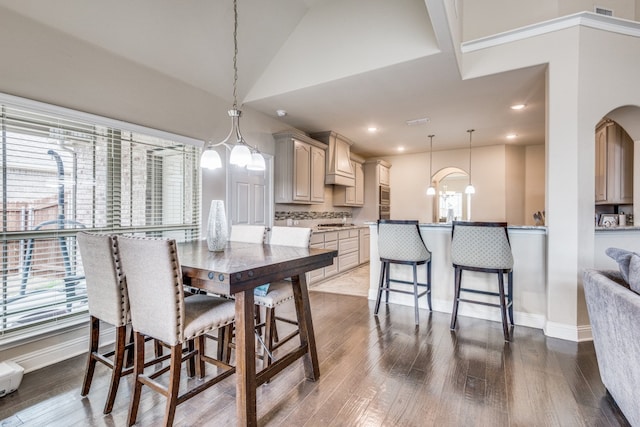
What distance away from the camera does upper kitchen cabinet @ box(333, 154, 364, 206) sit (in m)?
6.23

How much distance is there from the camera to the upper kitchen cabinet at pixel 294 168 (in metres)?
4.51

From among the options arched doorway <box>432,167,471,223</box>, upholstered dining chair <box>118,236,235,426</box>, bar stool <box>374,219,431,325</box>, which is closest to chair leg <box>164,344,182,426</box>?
upholstered dining chair <box>118,236,235,426</box>

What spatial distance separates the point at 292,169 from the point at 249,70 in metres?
1.49

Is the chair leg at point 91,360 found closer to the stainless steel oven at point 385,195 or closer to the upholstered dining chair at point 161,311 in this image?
the upholstered dining chair at point 161,311

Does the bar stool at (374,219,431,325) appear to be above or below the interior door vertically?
below

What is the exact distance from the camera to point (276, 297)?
6.75ft

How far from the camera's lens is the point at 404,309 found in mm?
3504

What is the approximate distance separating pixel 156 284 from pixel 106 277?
464mm

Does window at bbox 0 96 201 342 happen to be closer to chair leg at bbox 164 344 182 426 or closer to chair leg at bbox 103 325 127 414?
chair leg at bbox 103 325 127 414

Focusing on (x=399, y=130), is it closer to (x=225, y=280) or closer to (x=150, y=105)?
(x=150, y=105)

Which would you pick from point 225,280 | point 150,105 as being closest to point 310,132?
point 150,105

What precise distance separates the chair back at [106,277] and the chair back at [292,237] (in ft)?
3.77

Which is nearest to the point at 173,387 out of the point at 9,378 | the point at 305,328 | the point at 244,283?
the point at 244,283

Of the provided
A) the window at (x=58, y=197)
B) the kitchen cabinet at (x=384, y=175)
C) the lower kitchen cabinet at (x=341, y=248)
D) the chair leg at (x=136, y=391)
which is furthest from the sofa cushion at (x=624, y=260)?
the kitchen cabinet at (x=384, y=175)
